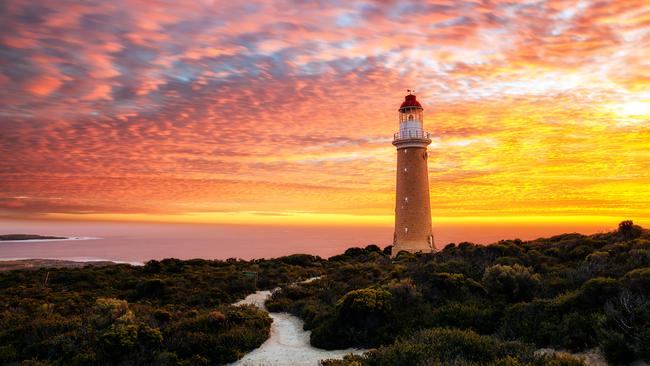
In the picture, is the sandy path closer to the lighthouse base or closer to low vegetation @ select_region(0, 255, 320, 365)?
low vegetation @ select_region(0, 255, 320, 365)

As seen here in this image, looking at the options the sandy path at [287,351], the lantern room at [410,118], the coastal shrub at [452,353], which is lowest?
the sandy path at [287,351]

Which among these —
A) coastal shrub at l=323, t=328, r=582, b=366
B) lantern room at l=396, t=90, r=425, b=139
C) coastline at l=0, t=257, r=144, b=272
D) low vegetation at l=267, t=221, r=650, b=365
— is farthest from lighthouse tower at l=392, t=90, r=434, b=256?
coastal shrub at l=323, t=328, r=582, b=366

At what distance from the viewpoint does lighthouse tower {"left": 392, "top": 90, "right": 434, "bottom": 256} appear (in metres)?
32.6

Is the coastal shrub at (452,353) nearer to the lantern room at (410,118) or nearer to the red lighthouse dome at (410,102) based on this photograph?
the lantern room at (410,118)

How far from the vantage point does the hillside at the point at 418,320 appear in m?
9.12

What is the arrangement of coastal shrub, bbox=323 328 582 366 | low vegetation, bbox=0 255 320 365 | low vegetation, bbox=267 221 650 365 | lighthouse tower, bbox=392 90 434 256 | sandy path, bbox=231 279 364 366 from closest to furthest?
coastal shrub, bbox=323 328 582 366
low vegetation, bbox=267 221 650 365
sandy path, bbox=231 279 364 366
low vegetation, bbox=0 255 320 365
lighthouse tower, bbox=392 90 434 256

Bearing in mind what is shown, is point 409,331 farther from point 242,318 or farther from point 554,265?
point 554,265

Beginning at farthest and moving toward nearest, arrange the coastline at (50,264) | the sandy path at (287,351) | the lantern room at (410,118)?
the coastline at (50,264)
the lantern room at (410,118)
the sandy path at (287,351)

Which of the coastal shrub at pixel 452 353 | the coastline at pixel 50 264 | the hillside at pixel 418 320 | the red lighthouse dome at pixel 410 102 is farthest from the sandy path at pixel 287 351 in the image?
the coastline at pixel 50 264

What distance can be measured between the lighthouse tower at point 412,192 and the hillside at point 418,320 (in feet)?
42.6

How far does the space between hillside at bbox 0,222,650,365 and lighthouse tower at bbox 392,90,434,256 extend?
12972mm

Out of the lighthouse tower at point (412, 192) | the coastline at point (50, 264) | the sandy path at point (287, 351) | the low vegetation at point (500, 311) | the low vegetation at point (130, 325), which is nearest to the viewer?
the low vegetation at point (500, 311)

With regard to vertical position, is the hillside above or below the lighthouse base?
below

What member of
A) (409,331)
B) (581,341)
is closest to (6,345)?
(409,331)
